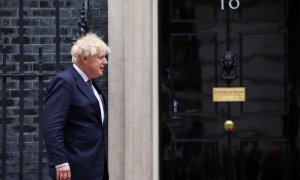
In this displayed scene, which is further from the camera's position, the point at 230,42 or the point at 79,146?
the point at 230,42

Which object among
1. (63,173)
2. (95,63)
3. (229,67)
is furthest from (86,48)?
(229,67)

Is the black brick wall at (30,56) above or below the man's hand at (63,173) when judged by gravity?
above

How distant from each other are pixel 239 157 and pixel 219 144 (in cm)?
23

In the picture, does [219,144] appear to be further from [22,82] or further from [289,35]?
[22,82]

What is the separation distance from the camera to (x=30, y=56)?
6.62 meters

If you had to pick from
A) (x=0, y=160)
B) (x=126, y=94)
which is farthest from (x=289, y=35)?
(x=0, y=160)

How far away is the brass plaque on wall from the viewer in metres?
6.54

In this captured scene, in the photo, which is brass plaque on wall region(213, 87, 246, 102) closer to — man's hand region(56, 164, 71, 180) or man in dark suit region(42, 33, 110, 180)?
man in dark suit region(42, 33, 110, 180)

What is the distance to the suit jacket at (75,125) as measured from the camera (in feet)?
14.4

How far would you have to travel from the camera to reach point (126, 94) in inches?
247

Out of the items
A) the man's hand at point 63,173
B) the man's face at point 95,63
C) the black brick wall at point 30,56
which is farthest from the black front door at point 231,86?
the man's hand at point 63,173

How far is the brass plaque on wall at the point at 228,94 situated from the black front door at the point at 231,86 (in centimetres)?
3

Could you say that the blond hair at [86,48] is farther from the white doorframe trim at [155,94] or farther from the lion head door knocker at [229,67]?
the lion head door knocker at [229,67]

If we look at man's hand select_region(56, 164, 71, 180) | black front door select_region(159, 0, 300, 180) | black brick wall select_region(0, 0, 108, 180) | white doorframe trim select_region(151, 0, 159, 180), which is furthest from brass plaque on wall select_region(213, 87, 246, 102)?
man's hand select_region(56, 164, 71, 180)
